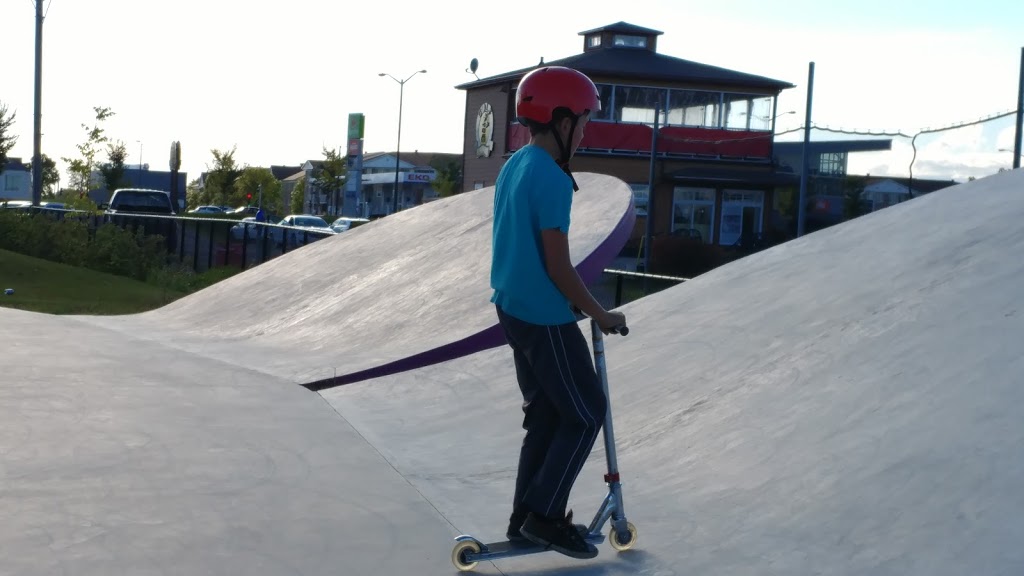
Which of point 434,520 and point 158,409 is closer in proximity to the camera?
point 434,520

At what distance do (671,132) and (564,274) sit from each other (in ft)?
131

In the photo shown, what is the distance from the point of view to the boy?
375cm

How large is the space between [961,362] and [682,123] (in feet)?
136

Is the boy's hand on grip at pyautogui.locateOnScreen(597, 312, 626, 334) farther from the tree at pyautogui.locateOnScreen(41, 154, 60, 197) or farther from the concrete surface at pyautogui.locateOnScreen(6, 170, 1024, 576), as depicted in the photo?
the tree at pyautogui.locateOnScreen(41, 154, 60, 197)

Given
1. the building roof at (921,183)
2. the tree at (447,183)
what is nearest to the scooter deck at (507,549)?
the building roof at (921,183)

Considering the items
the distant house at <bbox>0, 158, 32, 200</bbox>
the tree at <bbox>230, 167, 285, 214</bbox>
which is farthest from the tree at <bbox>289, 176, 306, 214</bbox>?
the distant house at <bbox>0, 158, 32, 200</bbox>

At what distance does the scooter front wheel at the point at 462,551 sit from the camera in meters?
3.82

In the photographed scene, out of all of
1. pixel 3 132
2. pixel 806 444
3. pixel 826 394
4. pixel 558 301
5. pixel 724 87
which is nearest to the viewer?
pixel 558 301

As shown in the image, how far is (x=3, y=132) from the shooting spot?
4100cm

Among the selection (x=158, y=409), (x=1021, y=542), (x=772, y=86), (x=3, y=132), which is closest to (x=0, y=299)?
(x=158, y=409)

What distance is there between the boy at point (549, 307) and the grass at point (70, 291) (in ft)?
40.6

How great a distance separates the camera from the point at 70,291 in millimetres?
18094

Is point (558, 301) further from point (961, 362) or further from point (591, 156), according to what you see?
point (591, 156)

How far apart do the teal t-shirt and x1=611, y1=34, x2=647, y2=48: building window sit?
49.4 meters
